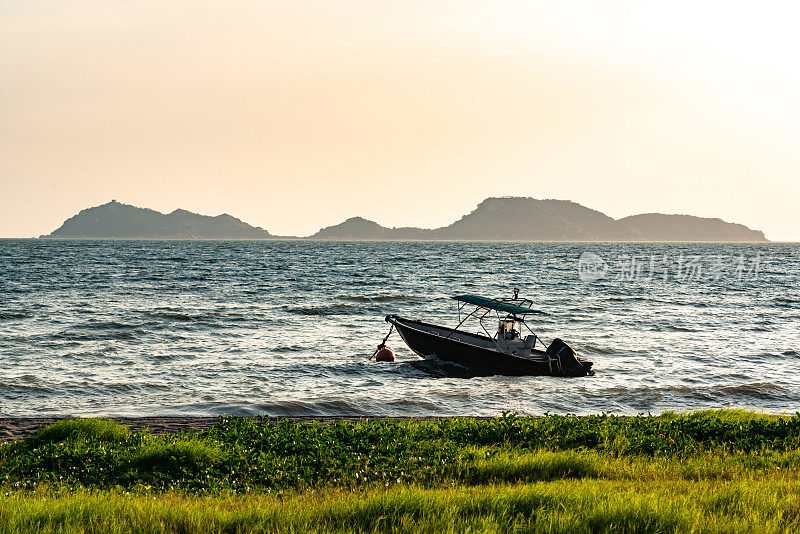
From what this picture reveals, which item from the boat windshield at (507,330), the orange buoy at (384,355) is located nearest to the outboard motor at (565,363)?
the boat windshield at (507,330)

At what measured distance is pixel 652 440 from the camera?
35.5ft

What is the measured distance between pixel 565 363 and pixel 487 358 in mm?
2688

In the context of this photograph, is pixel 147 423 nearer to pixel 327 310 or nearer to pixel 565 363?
pixel 565 363

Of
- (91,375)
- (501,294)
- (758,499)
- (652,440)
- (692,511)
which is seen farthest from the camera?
(501,294)

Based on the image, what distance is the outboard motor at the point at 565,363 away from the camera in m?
21.8

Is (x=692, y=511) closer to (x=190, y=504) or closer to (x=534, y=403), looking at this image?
(x=190, y=504)

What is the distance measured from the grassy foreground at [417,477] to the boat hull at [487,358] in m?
8.19

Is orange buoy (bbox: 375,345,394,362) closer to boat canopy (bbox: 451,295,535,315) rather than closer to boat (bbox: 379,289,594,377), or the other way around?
boat (bbox: 379,289,594,377)

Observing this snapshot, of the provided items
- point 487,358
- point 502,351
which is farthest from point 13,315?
point 502,351

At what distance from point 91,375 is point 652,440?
16435 mm

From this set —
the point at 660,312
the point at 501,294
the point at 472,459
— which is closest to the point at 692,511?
the point at 472,459

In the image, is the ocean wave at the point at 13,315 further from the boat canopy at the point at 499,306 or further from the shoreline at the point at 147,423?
the boat canopy at the point at 499,306

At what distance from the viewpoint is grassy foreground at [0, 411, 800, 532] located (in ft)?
20.8

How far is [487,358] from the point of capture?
75.3 feet
